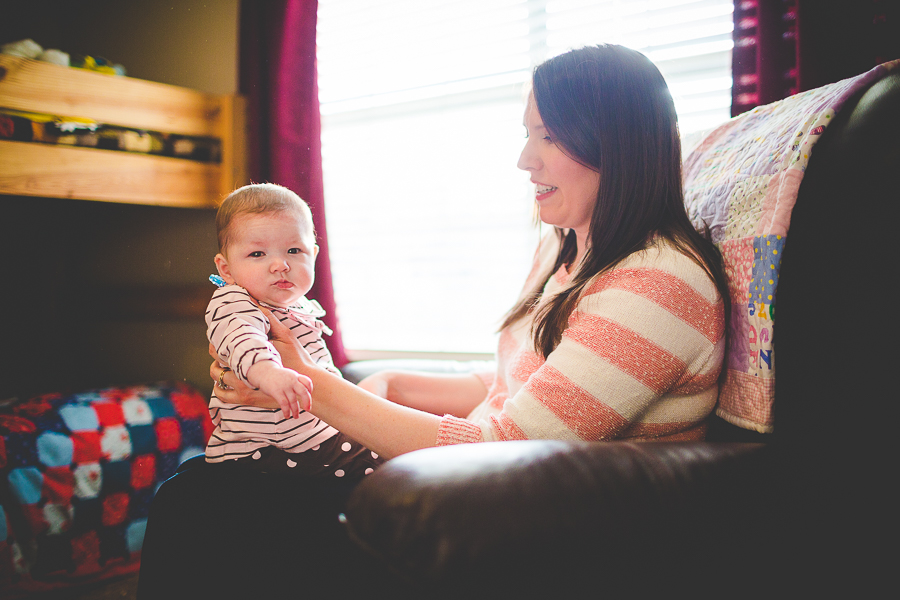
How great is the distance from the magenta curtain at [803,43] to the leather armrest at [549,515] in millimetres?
1211

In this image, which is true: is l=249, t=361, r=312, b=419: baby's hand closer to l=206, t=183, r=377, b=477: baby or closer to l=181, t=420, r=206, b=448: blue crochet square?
l=206, t=183, r=377, b=477: baby

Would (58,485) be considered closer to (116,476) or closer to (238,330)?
(116,476)

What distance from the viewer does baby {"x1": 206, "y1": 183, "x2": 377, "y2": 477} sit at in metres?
0.74

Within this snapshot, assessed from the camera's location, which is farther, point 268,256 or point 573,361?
point 268,256

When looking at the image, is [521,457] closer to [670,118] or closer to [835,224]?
[835,224]

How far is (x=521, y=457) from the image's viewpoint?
400 mm

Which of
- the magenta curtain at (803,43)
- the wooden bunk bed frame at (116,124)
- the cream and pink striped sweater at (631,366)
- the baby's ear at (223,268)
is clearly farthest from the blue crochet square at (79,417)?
the magenta curtain at (803,43)

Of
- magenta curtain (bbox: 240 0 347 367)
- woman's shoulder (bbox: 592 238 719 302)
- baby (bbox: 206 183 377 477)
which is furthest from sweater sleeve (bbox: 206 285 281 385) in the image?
woman's shoulder (bbox: 592 238 719 302)

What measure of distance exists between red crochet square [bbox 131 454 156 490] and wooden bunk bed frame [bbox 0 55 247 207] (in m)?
0.68

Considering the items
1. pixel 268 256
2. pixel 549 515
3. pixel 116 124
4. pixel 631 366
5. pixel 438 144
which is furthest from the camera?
pixel 438 144

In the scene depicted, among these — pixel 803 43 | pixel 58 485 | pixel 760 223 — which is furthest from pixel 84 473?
pixel 803 43

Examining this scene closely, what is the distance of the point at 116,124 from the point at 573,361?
45.4 inches

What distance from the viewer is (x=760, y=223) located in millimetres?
630

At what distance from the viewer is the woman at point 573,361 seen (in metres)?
0.59
